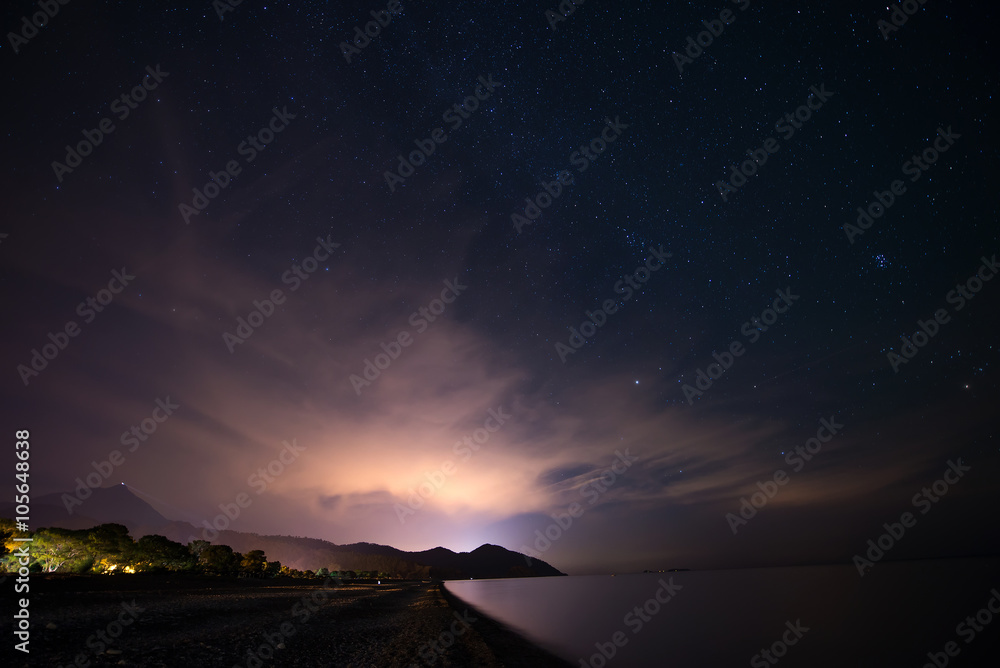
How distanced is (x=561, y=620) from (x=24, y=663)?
54.6m

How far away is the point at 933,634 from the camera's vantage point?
34.7 metres

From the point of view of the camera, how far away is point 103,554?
171 feet

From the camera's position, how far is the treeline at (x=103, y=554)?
147 feet

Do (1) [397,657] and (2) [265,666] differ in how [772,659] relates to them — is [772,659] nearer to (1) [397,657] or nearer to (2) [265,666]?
(1) [397,657]

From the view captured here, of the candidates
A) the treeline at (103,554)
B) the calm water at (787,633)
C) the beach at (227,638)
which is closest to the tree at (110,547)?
the treeline at (103,554)

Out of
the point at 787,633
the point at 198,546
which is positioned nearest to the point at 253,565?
the point at 198,546

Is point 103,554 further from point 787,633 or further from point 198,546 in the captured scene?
point 787,633

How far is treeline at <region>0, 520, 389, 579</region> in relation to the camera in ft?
147

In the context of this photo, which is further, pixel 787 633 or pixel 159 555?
pixel 159 555

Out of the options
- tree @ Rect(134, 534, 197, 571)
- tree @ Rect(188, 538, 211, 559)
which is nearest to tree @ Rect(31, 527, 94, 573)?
tree @ Rect(134, 534, 197, 571)

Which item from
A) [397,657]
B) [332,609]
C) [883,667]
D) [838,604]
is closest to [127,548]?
[332,609]

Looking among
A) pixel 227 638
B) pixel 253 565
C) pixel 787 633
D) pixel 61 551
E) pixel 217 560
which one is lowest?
pixel 787 633

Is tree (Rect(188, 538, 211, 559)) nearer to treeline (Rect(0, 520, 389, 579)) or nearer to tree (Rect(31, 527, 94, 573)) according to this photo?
treeline (Rect(0, 520, 389, 579))

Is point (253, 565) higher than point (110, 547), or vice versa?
point (110, 547)
